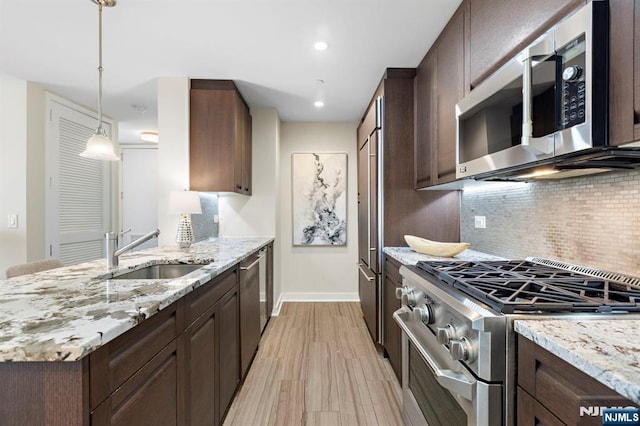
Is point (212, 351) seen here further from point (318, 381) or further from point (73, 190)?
point (73, 190)

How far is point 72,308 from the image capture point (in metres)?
0.92

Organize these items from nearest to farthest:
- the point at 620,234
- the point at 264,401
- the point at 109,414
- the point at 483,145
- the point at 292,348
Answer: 1. the point at 109,414
2. the point at 620,234
3. the point at 483,145
4. the point at 264,401
5. the point at 292,348

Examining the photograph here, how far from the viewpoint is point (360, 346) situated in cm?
281

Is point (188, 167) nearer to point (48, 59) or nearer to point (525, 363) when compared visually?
point (48, 59)

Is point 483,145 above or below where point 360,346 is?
above

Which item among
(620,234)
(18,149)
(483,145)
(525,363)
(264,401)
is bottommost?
(264,401)

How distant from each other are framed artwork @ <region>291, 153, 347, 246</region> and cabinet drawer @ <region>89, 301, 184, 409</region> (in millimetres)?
3109

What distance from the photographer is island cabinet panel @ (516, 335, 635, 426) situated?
0.58 metres

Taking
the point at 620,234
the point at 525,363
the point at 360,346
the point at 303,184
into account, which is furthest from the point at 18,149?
the point at 620,234

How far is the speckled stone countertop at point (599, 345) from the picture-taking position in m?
0.52

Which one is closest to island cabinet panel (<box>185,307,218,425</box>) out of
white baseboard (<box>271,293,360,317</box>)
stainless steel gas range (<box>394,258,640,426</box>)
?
stainless steel gas range (<box>394,258,640,426</box>)

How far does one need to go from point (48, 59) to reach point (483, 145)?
11.0ft

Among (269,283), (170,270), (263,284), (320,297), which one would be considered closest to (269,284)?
(269,283)

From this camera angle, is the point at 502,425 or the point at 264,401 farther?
the point at 264,401
